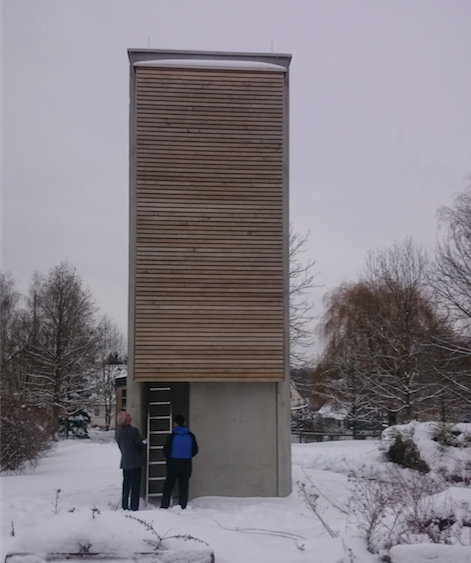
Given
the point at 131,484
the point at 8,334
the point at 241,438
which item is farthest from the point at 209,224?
the point at 8,334

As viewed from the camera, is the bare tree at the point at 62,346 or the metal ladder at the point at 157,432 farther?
the bare tree at the point at 62,346

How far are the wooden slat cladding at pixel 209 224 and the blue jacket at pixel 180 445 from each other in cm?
122

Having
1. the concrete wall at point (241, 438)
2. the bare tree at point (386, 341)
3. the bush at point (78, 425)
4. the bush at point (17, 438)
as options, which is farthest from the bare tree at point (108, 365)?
the concrete wall at point (241, 438)

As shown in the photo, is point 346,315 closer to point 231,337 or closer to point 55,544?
point 231,337

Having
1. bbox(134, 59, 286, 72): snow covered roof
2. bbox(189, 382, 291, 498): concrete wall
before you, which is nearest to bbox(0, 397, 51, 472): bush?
bbox(189, 382, 291, 498): concrete wall

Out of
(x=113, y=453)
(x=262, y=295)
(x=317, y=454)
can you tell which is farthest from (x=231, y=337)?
(x=113, y=453)

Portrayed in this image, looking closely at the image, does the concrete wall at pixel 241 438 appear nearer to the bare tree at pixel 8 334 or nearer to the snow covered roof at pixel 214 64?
the snow covered roof at pixel 214 64

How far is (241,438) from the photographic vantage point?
1301 centimetres

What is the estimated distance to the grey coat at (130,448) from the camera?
1121 centimetres

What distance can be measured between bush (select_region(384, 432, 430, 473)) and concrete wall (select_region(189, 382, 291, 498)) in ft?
16.9

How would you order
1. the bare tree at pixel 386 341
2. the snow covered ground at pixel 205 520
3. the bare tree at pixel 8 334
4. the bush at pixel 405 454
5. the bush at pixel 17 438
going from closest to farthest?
1. the snow covered ground at pixel 205 520
2. the bush at pixel 17 438
3. the bush at pixel 405 454
4. the bare tree at pixel 386 341
5. the bare tree at pixel 8 334

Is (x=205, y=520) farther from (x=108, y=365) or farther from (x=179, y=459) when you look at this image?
(x=108, y=365)

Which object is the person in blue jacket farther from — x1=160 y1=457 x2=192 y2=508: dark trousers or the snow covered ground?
the snow covered ground

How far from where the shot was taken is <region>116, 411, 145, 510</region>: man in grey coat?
11.2 meters
